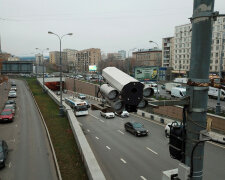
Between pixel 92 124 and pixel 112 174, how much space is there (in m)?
13.3

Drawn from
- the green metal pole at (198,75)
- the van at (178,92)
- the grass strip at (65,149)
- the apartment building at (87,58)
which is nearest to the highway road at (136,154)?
the grass strip at (65,149)

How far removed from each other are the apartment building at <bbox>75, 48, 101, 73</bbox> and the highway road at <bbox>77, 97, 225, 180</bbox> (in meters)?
119

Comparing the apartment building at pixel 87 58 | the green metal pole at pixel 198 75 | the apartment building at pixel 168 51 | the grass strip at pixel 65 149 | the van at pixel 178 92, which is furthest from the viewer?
the apartment building at pixel 87 58

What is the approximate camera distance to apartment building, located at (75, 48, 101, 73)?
144125mm

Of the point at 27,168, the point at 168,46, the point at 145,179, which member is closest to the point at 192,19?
the point at 145,179

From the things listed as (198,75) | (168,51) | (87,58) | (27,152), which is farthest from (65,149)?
(87,58)

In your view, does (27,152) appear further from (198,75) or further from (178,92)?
(178,92)

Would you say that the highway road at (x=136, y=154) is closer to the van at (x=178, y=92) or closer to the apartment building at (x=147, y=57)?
the van at (x=178, y=92)

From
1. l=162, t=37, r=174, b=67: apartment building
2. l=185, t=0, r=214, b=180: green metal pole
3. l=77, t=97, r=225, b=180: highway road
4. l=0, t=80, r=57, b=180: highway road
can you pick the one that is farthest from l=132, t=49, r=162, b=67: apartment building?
l=185, t=0, r=214, b=180: green metal pole

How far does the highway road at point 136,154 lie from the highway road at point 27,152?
3.84 metres

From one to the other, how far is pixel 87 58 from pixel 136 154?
138 meters

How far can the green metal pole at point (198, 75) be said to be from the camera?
2.74 m

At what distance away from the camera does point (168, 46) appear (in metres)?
85.1

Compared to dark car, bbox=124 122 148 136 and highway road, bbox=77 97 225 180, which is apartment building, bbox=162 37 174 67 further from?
dark car, bbox=124 122 148 136
